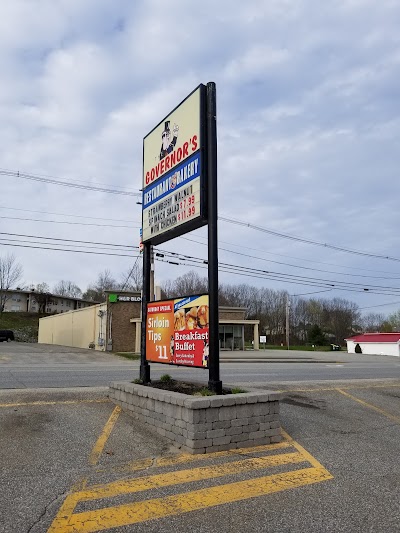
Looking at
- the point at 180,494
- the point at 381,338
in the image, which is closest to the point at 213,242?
the point at 180,494

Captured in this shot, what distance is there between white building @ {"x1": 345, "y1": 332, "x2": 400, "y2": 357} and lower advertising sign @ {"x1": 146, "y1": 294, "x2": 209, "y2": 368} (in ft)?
153

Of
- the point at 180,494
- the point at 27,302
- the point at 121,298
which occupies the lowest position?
the point at 180,494

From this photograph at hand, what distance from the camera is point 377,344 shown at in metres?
51.0

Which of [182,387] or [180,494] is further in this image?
[182,387]

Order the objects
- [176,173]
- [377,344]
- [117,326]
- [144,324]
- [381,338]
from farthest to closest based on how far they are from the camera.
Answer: [381,338]
[377,344]
[117,326]
[144,324]
[176,173]

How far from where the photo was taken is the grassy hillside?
66.2m

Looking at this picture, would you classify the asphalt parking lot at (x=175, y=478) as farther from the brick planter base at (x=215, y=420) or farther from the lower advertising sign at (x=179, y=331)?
the lower advertising sign at (x=179, y=331)

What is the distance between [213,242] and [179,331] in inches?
64.7

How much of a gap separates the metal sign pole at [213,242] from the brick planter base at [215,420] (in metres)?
0.61

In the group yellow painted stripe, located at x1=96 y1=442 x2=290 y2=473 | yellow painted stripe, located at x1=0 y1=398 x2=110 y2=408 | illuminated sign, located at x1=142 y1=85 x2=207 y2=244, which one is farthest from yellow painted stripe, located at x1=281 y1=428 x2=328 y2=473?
illuminated sign, located at x1=142 y1=85 x2=207 y2=244

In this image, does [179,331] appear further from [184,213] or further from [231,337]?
[231,337]

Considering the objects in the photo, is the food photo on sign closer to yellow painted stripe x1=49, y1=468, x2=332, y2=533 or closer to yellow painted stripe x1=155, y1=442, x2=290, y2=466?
yellow painted stripe x1=155, y1=442, x2=290, y2=466

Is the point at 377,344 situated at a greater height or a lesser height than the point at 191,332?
lesser

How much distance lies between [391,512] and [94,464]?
3.14 metres
